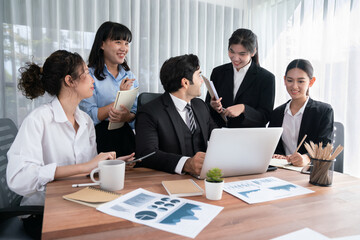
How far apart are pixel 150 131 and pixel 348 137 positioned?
2.20 meters

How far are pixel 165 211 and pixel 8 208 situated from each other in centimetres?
66

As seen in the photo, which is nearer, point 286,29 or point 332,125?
point 332,125

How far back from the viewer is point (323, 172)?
46.2 inches

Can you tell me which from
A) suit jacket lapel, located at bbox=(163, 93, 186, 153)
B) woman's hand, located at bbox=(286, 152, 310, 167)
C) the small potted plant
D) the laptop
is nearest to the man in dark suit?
suit jacket lapel, located at bbox=(163, 93, 186, 153)

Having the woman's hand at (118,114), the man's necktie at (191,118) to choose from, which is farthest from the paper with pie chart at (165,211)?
the woman's hand at (118,114)

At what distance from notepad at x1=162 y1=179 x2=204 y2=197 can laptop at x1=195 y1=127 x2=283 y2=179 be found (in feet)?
0.34

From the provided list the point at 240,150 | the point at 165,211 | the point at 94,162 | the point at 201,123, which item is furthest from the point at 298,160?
the point at 94,162

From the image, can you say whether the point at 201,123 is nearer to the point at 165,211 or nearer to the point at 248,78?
the point at 248,78

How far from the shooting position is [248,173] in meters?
1.32

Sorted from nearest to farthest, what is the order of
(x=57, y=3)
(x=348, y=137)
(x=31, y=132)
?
(x=31, y=132) → (x=348, y=137) → (x=57, y=3)

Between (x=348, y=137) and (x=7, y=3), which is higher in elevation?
(x=7, y=3)

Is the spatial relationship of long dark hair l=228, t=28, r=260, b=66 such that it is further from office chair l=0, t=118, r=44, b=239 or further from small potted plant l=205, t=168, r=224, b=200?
office chair l=0, t=118, r=44, b=239

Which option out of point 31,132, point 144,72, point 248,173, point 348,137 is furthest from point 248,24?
point 31,132

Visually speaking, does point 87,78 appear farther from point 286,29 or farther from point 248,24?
point 248,24
